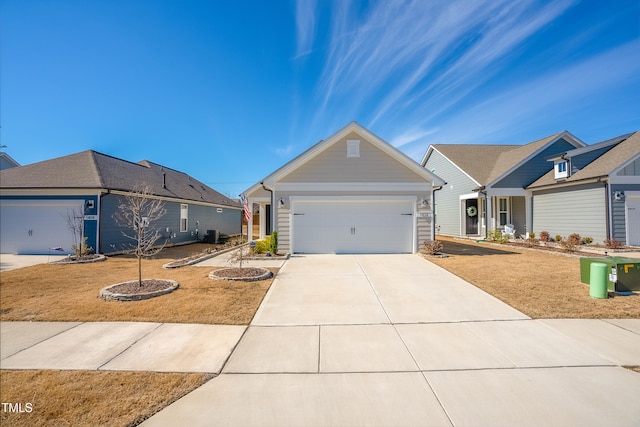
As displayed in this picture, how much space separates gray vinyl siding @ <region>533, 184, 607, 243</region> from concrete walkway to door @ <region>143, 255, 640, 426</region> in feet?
38.9

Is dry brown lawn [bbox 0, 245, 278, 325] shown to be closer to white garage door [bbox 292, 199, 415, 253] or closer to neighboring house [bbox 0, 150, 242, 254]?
white garage door [bbox 292, 199, 415, 253]

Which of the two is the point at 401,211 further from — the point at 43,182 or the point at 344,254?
the point at 43,182

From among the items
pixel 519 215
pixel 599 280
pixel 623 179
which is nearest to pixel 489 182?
pixel 519 215

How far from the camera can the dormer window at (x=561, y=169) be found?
15087 mm

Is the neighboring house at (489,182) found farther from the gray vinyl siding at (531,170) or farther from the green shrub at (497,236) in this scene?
the green shrub at (497,236)

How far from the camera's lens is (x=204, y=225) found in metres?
20.7

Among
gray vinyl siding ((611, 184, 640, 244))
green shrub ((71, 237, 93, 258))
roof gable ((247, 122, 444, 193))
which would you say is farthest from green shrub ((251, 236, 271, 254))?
gray vinyl siding ((611, 184, 640, 244))

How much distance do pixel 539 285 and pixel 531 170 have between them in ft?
44.6

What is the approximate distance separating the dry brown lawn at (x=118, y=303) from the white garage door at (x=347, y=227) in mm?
3363

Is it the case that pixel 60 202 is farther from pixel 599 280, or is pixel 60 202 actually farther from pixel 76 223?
pixel 599 280

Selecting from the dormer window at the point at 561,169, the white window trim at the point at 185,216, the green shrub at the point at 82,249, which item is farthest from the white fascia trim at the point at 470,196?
the green shrub at the point at 82,249

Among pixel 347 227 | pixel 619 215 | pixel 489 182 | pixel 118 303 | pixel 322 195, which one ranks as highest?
pixel 489 182

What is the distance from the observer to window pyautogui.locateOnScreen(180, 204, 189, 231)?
17.8 metres

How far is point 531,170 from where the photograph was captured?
17.2m
